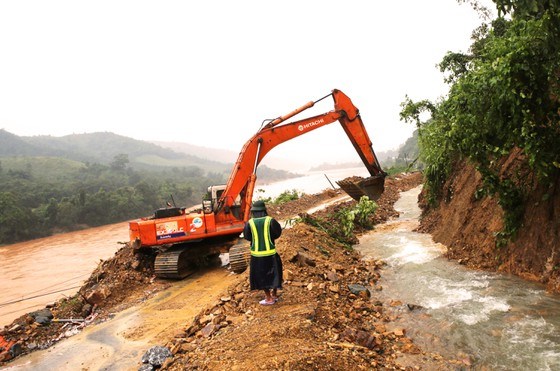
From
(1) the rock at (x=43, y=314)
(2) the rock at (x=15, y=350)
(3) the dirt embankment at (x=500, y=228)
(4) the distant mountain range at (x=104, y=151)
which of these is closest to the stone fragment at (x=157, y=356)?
(2) the rock at (x=15, y=350)

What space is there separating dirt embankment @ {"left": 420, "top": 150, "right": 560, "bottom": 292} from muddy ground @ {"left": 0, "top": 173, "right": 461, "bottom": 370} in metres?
2.24

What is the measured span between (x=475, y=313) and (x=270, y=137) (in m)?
7.11

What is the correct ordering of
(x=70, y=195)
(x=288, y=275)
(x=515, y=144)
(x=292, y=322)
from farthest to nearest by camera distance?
(x=70, y=195) < (x=288, y=275) < (x=515, y=144) < (x=292, y=322)

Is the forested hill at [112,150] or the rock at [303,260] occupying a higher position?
the forested hill at [112,150]

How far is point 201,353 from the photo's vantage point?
4660 millimetres

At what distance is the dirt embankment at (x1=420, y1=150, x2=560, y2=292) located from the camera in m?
6.12

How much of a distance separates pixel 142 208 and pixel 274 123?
4218 centimetres

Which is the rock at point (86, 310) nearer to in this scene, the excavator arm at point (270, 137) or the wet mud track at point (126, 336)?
the wet mud track at point (126, 336)

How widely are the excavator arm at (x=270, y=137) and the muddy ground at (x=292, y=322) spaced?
80.3 inches

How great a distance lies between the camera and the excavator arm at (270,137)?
10711 mm

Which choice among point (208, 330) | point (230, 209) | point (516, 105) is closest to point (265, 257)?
point (208, 330)

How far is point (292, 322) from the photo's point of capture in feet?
16.4

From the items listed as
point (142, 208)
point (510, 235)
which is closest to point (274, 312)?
point (510, 235)

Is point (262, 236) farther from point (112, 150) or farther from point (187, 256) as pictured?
point (112, 150)
